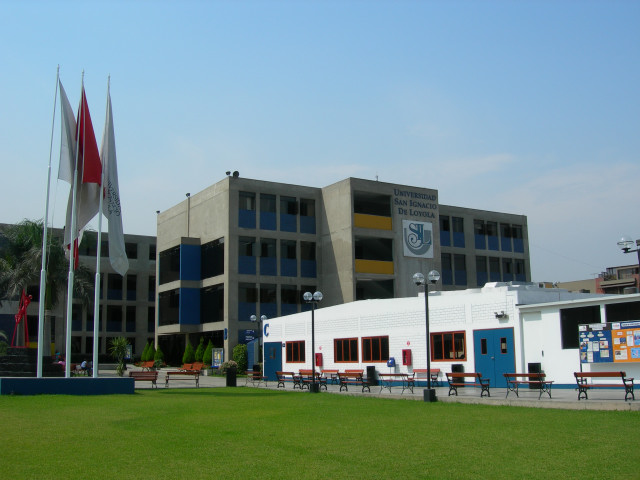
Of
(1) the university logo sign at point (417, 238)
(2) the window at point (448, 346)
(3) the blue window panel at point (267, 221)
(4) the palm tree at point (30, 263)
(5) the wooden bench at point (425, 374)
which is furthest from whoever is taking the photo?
(1) the university logo sign at point (417, 238)

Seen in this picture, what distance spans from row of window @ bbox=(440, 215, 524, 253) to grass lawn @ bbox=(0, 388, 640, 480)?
4340 centimetres

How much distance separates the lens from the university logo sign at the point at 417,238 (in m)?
54.1

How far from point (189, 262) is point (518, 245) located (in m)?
31.5

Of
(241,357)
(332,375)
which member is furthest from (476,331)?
(241,357)

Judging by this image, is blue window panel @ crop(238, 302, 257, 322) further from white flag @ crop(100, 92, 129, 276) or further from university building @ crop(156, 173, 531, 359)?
white flag @ crop(100, 92, 129, 276)

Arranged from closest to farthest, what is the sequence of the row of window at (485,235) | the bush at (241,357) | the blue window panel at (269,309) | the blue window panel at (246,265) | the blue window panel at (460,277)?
the bush at (241,357)
the blue window panel at (246,265)
the blue window panel at (269,309)
the blue window panel at (460,277)
the row of window at (485,235)

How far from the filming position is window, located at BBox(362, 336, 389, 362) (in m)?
34.2

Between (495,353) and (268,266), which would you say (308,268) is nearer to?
(268,266)

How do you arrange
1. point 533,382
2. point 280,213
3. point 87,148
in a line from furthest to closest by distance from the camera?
point 280,213 → point 87,148 → point 533,382

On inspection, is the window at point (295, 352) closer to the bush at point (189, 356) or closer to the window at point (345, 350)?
the window at point (345, 350)

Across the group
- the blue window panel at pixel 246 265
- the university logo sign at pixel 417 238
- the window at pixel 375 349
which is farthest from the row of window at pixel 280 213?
the window at pixel 375 349

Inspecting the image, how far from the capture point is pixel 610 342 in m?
24.5

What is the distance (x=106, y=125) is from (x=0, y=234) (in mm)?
38087

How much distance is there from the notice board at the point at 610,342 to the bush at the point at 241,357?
88.8 ft
